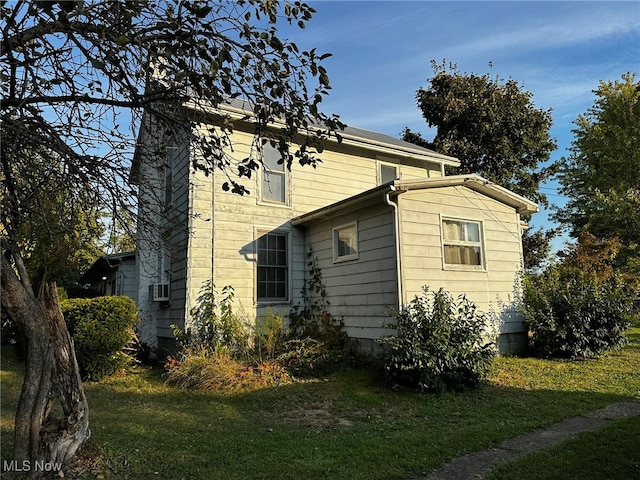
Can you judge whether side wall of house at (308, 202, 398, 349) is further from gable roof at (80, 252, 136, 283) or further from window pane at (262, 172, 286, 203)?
gable roof at (80, 252, 136, 283)

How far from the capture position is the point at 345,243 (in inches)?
399

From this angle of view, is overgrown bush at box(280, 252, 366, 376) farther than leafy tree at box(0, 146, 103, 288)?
Yes

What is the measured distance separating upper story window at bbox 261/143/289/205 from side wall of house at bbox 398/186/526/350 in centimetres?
367

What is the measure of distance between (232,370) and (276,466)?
3990mm

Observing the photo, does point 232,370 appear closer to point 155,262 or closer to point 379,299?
point 379,299

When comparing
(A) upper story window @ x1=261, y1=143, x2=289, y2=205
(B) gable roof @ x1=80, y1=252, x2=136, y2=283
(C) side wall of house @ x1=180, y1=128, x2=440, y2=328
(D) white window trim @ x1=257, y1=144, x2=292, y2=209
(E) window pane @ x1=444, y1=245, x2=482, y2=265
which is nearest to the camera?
(E) window pane @ x1=444, y1=245, x2=482, y2=265

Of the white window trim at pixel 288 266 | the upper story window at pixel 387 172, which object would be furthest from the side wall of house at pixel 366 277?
the upper story window at pixel 387 172

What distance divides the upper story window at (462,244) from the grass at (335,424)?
2231 millimetres

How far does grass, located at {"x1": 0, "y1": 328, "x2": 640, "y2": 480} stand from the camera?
4148 mm

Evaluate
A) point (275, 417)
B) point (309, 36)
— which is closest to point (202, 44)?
point (309, 36)

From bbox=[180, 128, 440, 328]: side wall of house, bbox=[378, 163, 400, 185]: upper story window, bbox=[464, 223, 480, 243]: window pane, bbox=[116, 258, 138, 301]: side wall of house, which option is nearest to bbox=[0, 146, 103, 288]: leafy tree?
bbox=[180, 128, 440, 328]: side wall of house

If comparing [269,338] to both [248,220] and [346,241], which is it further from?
[248,220]

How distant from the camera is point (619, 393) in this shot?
709cm

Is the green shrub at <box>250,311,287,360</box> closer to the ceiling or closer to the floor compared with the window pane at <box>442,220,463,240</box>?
closer to the floor
